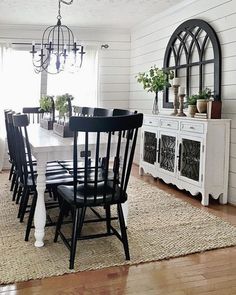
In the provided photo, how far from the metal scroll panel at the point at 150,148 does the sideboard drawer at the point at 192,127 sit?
77 centimetres

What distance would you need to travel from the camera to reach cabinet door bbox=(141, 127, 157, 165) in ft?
16.0

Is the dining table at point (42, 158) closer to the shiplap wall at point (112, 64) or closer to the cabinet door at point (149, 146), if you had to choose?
the cabinet door at point (149, 146)

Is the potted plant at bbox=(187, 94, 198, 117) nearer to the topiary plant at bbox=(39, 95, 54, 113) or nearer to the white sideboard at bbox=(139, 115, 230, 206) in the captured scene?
the white sideboard at bbox=(139, 115, 230, 206)

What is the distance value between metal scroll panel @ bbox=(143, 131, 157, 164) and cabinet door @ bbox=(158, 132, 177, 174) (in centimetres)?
15

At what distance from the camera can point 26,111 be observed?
15.8 ft

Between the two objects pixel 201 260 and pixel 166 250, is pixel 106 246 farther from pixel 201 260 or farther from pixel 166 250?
pixel 201 260

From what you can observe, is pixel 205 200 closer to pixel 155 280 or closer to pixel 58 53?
pixel 155 280

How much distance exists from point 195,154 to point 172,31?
209 centimetres

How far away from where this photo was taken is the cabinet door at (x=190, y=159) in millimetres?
3828

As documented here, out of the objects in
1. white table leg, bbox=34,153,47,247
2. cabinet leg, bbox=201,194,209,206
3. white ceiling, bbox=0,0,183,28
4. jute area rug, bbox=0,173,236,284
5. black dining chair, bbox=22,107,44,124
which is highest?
white ceiling, bbox=0,0,183,28

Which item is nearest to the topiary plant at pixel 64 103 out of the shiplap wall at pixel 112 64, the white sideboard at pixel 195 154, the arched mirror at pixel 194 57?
the white sideboard at pixel 195 154

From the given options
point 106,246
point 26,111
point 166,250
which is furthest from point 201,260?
point 26,111

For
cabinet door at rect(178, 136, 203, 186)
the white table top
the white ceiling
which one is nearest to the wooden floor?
the white table top

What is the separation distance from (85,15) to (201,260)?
4.18 m
